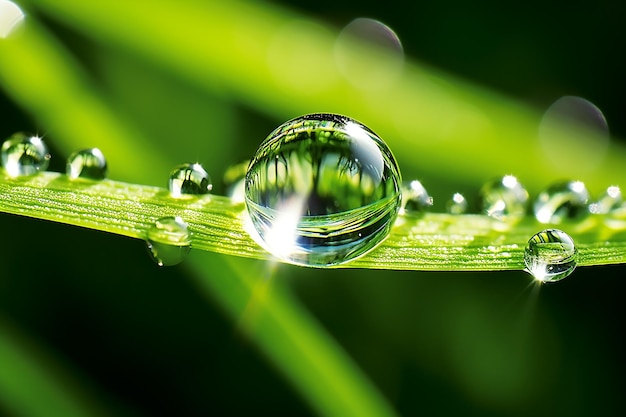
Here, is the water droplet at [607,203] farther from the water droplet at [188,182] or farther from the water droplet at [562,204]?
the water droplet at [188,182]

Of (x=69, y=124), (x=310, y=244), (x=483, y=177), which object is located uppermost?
(x=483, y=177)

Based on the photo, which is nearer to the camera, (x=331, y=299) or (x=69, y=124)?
(x=331, y=299)

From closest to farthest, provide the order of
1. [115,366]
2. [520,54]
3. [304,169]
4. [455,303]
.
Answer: [304,169]
[115,366]
[455,303]
[520,54]

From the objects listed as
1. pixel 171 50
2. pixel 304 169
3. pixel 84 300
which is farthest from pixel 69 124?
pixel 304 169

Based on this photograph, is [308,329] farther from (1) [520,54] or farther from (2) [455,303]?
(1) [520,54]

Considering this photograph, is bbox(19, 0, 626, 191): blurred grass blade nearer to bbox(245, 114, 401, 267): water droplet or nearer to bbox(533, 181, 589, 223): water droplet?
bbox(533, 181, 589, 223): water droplet

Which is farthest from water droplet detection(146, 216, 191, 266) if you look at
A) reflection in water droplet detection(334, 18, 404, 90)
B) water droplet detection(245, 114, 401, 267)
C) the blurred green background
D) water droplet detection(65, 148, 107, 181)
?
reflection in water droplet detection(334, 18, 404, 90)

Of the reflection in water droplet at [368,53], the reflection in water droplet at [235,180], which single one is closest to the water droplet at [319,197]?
the reflection in water droplet at [235,180]

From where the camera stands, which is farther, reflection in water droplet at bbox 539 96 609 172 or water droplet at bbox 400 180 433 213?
reflection in water droplet at bbox 539 96 609 172
